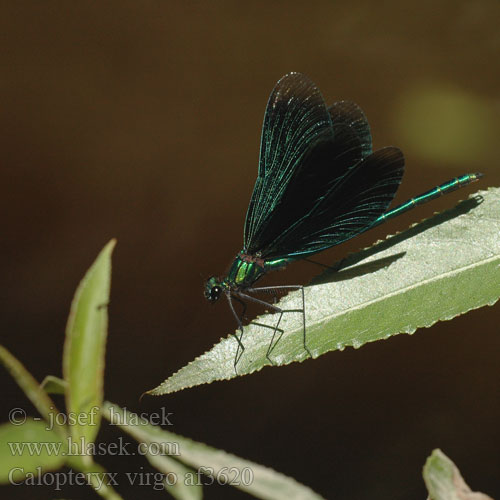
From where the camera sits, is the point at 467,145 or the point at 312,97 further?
the point at 467,145

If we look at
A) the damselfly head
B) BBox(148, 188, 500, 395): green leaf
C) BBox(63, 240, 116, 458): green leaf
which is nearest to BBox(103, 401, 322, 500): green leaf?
BBox(63, 240, 116, 458): green leaf

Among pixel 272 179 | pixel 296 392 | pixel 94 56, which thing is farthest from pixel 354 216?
pixel 94 56

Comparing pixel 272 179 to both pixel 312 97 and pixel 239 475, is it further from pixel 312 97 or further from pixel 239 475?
pixel 239 475

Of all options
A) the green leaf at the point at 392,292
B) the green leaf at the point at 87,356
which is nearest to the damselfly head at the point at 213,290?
the green leaf at the point at 392,292

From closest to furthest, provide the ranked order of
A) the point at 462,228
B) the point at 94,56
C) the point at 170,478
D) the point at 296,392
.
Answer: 1. the point at 170,478
2. the point at 462,228
3. the point at 94,56
4. the point at 296,392

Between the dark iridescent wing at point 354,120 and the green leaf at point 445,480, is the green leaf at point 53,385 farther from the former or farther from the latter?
the dark iridescent wing at point 354,120

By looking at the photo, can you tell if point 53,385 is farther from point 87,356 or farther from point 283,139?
point 283,139

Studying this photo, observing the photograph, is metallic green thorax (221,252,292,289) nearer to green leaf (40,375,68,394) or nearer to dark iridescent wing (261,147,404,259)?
dark iridescent wing (261,147,404,259)

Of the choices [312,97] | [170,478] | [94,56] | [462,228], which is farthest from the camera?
[94,56]
